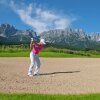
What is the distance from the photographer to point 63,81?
19.1 m

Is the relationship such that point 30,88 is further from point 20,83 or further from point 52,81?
point 52,81

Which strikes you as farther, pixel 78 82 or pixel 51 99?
pixel 78 82

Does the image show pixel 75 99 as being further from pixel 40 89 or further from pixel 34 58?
pixel 34 58

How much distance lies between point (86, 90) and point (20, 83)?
3796 millimetres

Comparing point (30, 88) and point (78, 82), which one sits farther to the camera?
point (78, 82)

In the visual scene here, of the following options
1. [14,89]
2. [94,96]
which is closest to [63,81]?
[14,89]

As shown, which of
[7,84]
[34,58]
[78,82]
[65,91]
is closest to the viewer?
[65,91]

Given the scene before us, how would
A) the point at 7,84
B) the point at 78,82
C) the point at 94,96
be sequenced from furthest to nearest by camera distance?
the point at 78,82
the point at 7,84
the point at 94,96

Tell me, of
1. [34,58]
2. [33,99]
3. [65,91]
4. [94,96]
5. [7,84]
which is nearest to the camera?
[33,99]

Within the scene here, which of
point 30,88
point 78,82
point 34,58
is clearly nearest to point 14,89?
point 30,88

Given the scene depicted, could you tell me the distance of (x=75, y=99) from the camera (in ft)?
41.5

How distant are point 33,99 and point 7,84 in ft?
16.4

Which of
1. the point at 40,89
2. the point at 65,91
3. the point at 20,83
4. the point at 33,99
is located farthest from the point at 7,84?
the point at 33,99

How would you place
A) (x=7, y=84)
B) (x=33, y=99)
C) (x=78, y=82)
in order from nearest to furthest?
(x=33, y=99), (x=7, y=84), (x=78, y=82)
